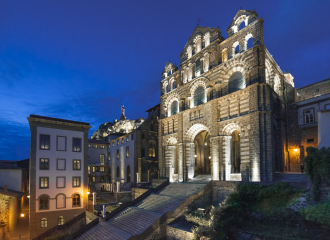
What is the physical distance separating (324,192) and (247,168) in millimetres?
7849

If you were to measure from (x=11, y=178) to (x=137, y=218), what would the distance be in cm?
1981

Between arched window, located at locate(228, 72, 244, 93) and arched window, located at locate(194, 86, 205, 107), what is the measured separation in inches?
178

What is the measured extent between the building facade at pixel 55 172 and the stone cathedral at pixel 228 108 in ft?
40.9

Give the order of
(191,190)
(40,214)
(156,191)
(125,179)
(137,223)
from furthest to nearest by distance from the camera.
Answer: (125,179) → (156,191) → (40,214) → (191,190) → (137,223)

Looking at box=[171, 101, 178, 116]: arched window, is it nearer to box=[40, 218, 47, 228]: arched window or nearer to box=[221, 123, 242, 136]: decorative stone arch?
box=[221, 123, 242, 136]: decorative stone arch

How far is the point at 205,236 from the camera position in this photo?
15547 millimetres

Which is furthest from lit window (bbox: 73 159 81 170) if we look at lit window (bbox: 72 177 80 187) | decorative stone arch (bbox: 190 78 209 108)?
decorative stone arch (bbox: 190 78 209 108)

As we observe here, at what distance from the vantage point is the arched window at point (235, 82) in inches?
1019

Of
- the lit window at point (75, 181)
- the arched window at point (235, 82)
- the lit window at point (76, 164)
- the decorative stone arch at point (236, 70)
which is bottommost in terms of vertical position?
the lit window at point (75, 181)

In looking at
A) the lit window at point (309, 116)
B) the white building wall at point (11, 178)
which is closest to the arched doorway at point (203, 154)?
the lit window at point (309, 116)

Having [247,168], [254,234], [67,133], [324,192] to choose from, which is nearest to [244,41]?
[247,168]

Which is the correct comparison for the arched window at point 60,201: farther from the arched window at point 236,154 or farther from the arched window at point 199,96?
the arched window at point 236,154

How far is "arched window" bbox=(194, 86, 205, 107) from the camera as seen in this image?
30.7 meters

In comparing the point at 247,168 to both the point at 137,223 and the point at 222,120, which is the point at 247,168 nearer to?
the point at 222,120
